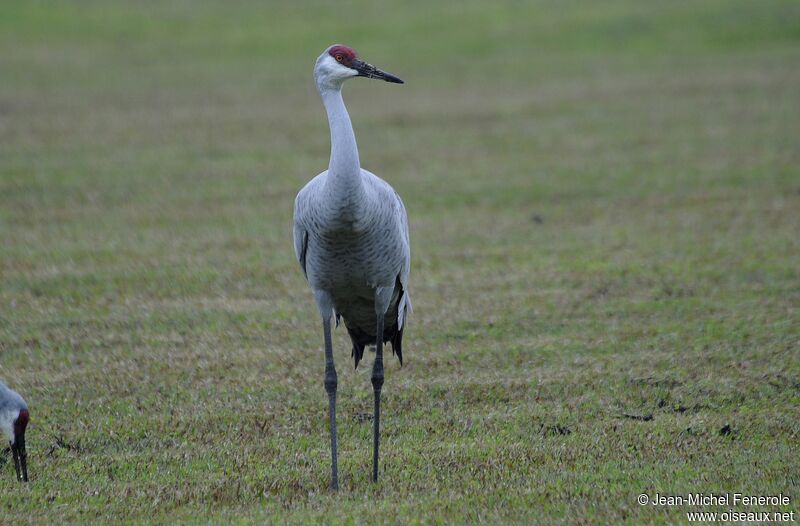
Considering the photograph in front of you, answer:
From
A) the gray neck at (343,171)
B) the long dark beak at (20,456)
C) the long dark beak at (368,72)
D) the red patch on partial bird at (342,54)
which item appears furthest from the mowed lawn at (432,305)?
the red patch on partial bird at (342,54)

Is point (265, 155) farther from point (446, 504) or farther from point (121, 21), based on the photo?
point (121, 21)

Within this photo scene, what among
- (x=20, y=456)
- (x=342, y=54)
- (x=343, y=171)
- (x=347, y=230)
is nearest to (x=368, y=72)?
(x=342, y=54)

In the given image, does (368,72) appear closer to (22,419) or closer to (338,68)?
(338,68)

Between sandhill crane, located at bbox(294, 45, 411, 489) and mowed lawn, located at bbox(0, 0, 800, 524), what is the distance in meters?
0.78

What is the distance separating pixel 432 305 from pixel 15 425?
4.06m

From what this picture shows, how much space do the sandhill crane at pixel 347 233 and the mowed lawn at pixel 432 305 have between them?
775 millimetres

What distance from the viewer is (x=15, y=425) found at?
18.3 feet

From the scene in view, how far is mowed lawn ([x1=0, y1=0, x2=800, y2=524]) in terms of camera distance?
218 inches

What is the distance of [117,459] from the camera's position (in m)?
5.83

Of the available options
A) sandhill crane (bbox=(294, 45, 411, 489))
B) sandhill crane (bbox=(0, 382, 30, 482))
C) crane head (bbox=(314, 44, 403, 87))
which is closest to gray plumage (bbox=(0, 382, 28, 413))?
sandhill crane (bbox=(0, 382, 30, 482))

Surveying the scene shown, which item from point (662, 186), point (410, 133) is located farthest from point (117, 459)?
point (410, 133)

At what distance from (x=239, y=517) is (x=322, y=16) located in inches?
1060

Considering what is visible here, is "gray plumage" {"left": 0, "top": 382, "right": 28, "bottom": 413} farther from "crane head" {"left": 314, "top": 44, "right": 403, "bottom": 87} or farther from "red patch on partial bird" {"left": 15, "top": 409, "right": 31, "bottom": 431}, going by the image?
"crane head" {"left": 314, "top": 44, "right": 403, "bottom": 87}

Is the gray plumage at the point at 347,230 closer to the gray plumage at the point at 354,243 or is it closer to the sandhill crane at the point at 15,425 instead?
the gray plumage at the point at 354,243
